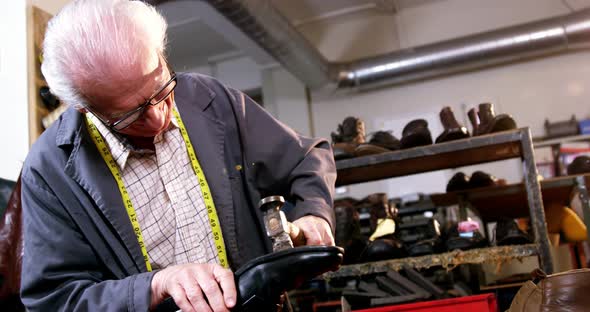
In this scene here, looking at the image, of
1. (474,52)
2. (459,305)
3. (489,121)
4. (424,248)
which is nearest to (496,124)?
(489,121)

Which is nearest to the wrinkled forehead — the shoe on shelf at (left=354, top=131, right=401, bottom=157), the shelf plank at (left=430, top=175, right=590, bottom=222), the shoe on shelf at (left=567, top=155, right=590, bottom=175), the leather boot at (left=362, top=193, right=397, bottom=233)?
the shoe on shelf at (left=354, top=131, right=401, bottom=157)

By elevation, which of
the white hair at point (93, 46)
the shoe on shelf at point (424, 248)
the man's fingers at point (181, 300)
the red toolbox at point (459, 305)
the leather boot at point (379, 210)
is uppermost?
the white hair at point (93, 46)

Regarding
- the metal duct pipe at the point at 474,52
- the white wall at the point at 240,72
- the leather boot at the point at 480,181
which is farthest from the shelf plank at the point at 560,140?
the white wall at the point at 240,72

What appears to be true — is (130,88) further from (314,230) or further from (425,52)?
(425,52)

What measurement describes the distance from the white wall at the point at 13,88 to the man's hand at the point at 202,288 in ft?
6.90

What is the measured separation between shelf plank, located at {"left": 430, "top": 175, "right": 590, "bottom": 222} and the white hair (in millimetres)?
2610

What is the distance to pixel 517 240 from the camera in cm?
287

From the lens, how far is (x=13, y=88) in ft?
10.3

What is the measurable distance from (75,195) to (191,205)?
1.00 feet

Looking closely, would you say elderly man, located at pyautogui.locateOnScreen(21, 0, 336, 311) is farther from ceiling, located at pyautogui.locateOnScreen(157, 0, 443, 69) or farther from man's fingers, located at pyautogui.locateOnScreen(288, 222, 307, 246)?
ceiling, located at pyautogui.locateOnScreen(157, 0, 443, 69)

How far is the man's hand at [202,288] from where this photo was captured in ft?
3.95

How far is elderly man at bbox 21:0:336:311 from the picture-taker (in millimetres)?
1421

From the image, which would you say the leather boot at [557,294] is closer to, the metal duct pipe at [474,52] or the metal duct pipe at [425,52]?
the metal duct pipe at [425,52]

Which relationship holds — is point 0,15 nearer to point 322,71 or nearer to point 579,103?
point 322,71
